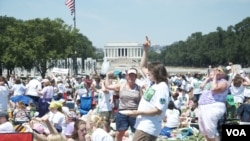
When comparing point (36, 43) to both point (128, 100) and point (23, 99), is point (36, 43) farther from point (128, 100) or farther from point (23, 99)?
point (128, 100)

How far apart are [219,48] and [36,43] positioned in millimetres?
63432

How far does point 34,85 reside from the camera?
1681cm

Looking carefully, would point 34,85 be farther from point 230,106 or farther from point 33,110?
point 230,106

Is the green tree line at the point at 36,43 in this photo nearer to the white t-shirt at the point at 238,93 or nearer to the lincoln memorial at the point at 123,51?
the white t-shirt at the point at 238,93

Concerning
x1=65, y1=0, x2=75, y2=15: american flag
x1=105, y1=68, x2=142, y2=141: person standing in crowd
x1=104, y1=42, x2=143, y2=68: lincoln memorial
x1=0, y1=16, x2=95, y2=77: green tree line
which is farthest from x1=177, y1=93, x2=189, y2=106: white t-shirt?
x1=104, y1=42, x2=143, y2=68: lincoln memorial

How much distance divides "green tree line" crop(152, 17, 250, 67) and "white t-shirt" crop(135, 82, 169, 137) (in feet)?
324

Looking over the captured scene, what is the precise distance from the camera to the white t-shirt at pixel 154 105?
5.58m

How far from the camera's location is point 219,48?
12119cm

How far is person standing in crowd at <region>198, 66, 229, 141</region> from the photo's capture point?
756 centimetres

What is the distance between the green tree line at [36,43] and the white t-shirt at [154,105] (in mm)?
62059

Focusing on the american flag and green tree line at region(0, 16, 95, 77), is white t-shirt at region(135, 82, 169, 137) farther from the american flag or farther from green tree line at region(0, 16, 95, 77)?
green tree line at region(0, 16, 95, 77)

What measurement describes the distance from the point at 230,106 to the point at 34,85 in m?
7.16

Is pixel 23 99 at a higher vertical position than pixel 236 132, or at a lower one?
lower

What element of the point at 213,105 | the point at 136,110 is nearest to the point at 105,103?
the point at 213,105
